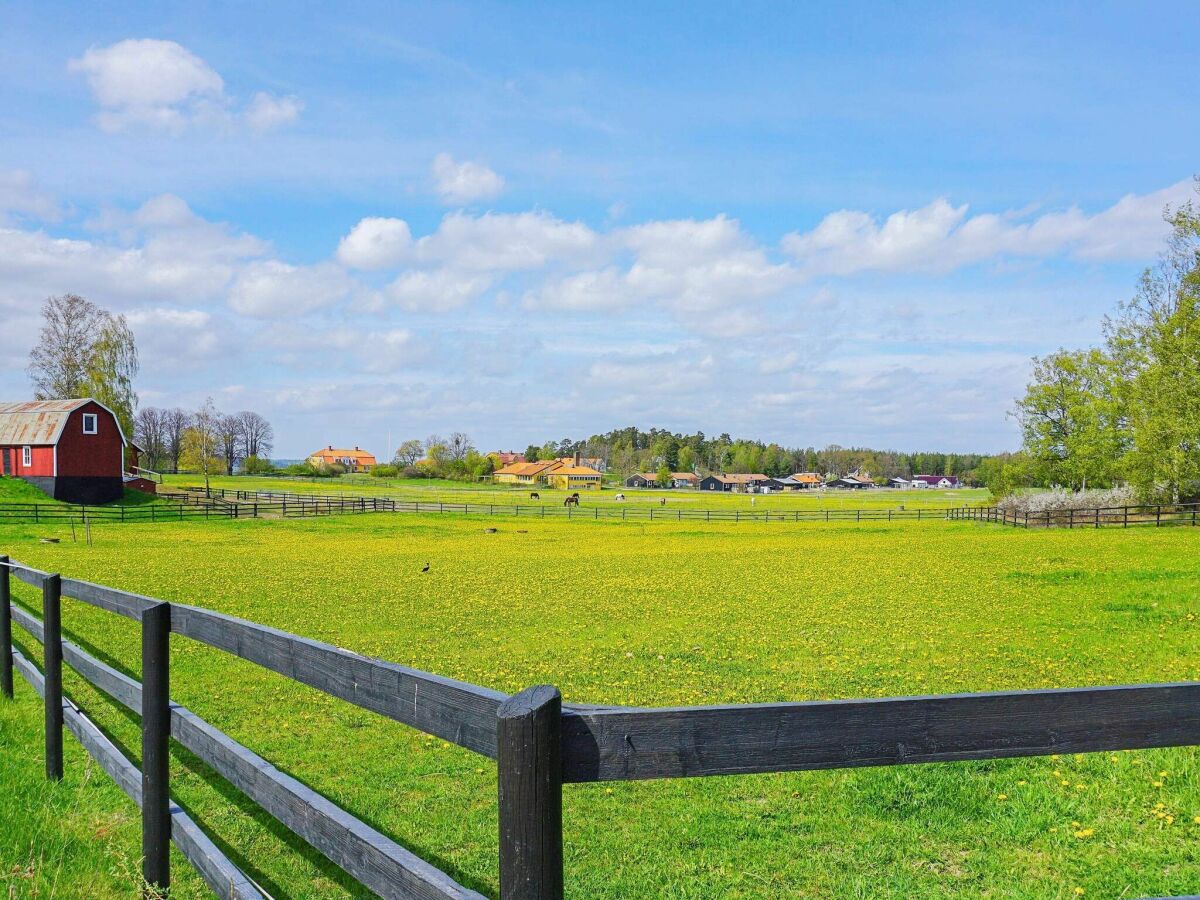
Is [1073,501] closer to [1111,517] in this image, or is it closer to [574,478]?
[1111,517]

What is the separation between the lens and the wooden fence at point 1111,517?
45.9 meters

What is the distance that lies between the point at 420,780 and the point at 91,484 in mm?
57854

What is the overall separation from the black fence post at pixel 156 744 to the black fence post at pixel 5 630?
4931 mm

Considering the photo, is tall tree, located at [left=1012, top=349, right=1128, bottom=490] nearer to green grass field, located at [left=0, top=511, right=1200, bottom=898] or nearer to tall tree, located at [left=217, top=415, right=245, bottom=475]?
green grass field, located at [left=0, top=511, right=1200, bottom=898]

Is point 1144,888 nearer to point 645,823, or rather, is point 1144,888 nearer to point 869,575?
point 645,823

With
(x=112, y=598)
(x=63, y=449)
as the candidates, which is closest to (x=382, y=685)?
(x=112, y=598)

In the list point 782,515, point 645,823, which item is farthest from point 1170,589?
point 782,515

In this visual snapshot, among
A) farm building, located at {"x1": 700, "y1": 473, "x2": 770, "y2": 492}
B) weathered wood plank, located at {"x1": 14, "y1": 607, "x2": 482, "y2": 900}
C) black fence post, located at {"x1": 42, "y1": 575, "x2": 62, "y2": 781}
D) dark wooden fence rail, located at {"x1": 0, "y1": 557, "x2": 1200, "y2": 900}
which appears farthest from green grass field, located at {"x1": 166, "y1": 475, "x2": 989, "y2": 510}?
dark wooden fence rail, located at {"x1": 0, "y1": 557, "x2": 1200, "y2": 900}

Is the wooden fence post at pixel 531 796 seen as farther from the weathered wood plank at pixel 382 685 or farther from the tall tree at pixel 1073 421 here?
the tall tree at pixel 1073 421

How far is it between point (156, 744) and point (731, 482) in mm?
190085

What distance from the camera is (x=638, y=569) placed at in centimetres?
2681

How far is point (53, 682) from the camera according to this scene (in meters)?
6.57

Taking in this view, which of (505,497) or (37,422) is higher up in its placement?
(37,422)

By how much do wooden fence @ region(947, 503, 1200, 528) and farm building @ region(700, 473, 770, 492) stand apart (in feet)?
437
